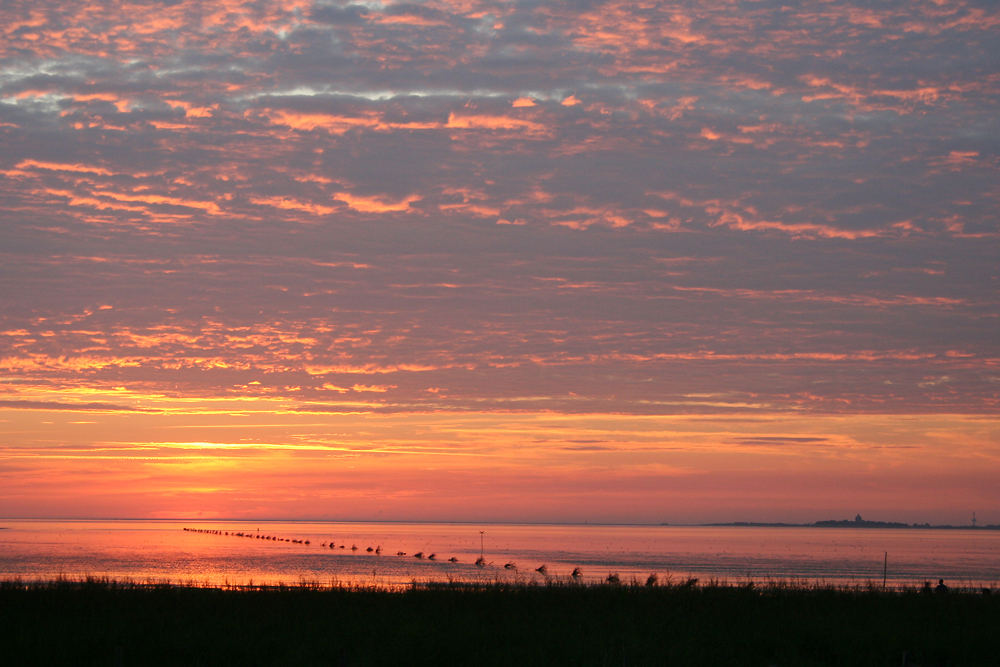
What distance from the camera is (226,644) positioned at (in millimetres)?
27625

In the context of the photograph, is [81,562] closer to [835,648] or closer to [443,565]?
[443,565]

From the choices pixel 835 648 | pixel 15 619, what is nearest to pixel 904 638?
pixel 835 648

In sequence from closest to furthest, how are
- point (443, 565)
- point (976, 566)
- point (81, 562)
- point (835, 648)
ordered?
point (835, 648)
point (81, 562)
point (443, 565)
point (976, 566)

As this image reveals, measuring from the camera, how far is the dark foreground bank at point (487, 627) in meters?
27.1

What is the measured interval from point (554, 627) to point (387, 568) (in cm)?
5434

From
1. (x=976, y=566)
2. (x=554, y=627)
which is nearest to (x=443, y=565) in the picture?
(x=976, y=566)

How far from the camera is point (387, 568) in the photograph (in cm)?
8381

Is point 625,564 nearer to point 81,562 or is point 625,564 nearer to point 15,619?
point 81,562

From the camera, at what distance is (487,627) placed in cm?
3158

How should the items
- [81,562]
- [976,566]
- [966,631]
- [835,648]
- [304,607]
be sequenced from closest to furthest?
[835,648] < [966,631] < [304,607] < [81,562] < [976,566]

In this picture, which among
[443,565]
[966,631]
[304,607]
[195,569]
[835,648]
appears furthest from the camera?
[443,565]

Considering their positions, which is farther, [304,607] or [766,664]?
[304,607]

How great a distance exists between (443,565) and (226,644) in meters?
66.5

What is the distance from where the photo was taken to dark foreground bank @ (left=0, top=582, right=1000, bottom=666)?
2712 cm
